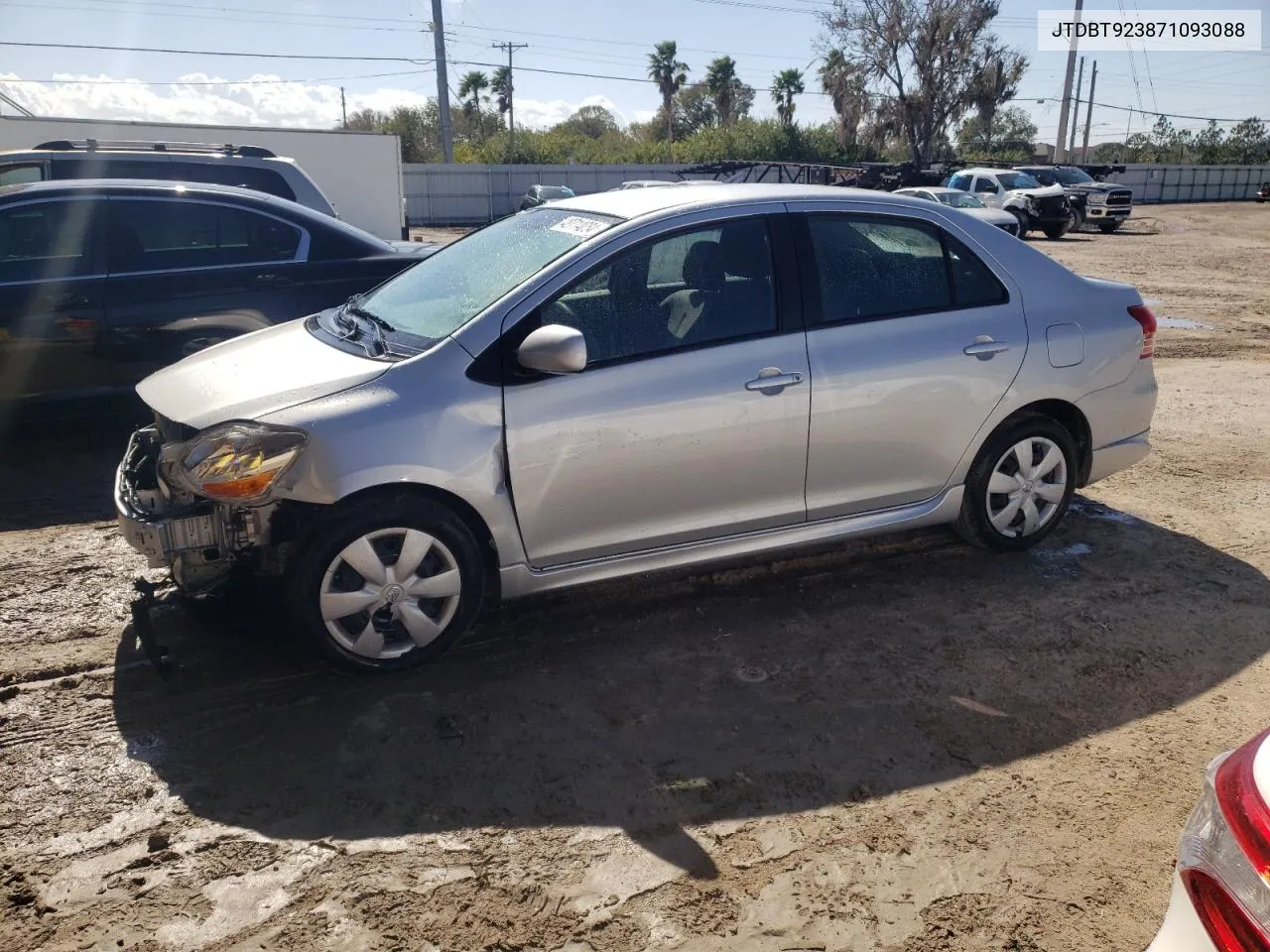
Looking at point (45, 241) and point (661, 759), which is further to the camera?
→ point (45, 241)

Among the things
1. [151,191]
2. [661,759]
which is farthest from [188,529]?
[151,191]

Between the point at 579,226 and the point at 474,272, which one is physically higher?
the point at 579,226

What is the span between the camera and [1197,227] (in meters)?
33.2

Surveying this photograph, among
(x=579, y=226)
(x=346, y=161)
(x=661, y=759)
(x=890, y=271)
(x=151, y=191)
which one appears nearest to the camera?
(x=661, y=759)

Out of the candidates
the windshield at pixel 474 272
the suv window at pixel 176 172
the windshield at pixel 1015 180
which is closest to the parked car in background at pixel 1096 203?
the windshield at pixel 1015 180

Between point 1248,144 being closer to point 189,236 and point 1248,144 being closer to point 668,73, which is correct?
point 668,73

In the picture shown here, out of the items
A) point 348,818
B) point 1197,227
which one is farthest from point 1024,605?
point 1197,227

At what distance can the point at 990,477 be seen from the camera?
15.1ft

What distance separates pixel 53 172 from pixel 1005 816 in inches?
320

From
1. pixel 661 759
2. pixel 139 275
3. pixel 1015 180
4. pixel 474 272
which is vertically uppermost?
pixel 1015 180

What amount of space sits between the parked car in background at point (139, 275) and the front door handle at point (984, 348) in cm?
380

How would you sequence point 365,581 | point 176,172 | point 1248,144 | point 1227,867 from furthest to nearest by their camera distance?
point 1248,144 → point 176,172 → point 365,581 → point 1227,867

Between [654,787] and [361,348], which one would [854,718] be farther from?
[361,348]

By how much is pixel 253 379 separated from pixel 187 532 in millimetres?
630
